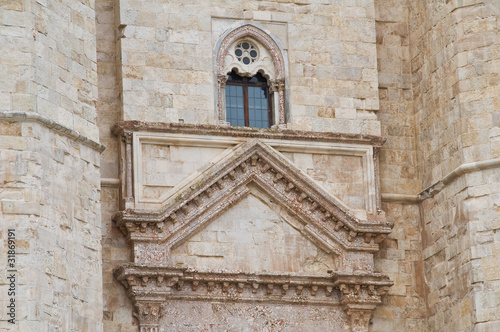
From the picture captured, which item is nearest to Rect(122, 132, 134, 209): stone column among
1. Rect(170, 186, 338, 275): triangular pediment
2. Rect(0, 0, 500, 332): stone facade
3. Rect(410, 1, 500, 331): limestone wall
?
Rect(0, 0, 500, 332): stone facade

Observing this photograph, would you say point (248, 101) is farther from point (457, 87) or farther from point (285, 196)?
point (457, 87)

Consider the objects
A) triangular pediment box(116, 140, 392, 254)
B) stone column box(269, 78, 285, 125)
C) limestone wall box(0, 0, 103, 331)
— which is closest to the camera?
limestone wall box(0, 0, 103, 331)

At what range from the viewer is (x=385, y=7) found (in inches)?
879

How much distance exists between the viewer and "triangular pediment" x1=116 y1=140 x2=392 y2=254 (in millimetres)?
20406

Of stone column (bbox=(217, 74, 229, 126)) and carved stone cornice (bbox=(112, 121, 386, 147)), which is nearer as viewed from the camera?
carved stone cornice (bbox=(112, 121, 386, 147))

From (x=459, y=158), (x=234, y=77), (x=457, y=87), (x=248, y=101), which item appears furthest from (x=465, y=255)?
(x=234, y=77)

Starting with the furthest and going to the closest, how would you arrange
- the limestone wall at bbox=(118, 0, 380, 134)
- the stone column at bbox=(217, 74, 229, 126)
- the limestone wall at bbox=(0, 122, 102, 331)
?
the stone column at bbox=(217, 74, 229, 126), the limestone wall at bbox=(118, 0, 380, 134), the limestone wall at bbox=(0, 122, 102, 331)

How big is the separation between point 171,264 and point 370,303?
2.72 metres

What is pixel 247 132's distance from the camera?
20844 millimetres

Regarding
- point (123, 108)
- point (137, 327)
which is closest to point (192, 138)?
point (123, 108)

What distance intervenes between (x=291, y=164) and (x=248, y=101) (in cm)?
115

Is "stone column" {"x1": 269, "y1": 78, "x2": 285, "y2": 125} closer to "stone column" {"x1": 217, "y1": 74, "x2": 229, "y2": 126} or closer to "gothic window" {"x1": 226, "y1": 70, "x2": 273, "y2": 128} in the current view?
"gothic window" {"x1": 226, "y1": 70, "x2": 273, "y2": 128}

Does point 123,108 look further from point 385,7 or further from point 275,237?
point 385,7

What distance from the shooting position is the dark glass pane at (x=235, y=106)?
69.7 ft
